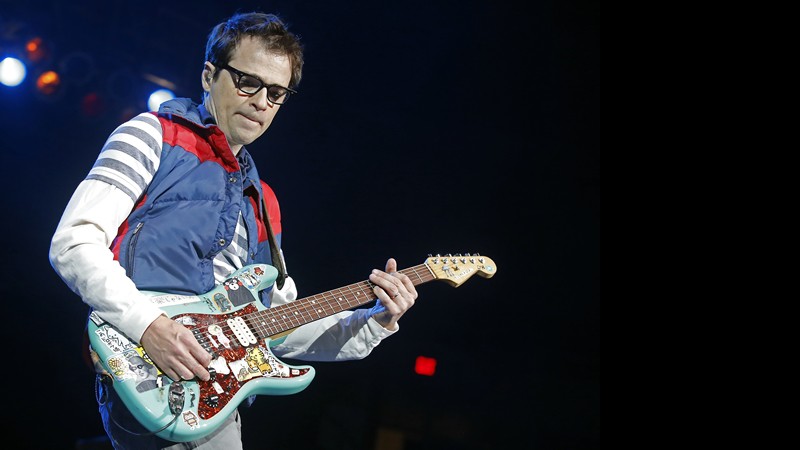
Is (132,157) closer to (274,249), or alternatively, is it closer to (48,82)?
(274,249)

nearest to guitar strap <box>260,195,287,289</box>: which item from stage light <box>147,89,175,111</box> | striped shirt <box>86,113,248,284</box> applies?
striped shirt <box>86,113,248,284</box>

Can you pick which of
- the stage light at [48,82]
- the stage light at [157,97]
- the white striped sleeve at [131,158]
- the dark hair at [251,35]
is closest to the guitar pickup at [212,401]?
the white striped sleeve at [131,158]

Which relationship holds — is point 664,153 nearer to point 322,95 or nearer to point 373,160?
point 373,160

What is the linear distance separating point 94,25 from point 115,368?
2.51 m

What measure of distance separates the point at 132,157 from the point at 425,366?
3090 millimetres

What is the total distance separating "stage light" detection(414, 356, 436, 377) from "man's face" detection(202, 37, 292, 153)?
2.67 metres

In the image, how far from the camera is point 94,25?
10.9 feet

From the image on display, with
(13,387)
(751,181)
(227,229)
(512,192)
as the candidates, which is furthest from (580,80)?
(13,387)

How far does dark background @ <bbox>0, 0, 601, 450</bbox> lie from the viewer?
3.96 meters

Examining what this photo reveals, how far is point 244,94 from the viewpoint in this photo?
2205 millimetres

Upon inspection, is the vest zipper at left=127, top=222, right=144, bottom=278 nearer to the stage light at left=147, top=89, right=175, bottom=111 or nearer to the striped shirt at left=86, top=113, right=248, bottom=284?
the striped shirt at left=86, top=113, right=248, bottom=284

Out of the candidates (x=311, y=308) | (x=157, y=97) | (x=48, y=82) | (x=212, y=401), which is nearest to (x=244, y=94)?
(x=311, y=308)

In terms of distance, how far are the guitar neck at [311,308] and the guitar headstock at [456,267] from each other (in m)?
0.10

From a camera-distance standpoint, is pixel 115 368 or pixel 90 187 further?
pixel 90 187
